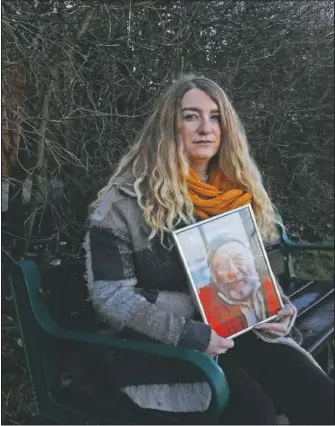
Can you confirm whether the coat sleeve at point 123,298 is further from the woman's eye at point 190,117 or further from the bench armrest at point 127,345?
the woman's eye at point 190,117

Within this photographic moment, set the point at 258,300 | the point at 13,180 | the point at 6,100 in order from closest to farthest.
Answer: the point at 258,300 → the point at 6,100 → the point at 13,180

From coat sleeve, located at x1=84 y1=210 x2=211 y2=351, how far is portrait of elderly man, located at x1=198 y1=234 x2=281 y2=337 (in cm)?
7

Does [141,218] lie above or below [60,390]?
above

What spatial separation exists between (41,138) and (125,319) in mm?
720

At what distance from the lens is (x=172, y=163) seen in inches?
53.6

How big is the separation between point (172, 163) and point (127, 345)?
456mm

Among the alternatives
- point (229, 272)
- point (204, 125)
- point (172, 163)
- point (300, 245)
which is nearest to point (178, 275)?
point (229, 272)

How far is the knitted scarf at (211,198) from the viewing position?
1.38 meters

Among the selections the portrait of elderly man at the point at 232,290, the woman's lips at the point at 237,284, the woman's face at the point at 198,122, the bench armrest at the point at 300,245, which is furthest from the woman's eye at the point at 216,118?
the bench armrest at the point at 300,245

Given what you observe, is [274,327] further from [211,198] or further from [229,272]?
[211,198]

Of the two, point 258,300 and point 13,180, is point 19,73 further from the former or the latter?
point 258,300

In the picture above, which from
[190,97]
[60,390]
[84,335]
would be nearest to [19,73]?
[190,97]

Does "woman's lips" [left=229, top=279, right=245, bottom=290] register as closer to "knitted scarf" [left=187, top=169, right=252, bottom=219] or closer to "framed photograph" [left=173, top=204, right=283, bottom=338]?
"framed photograph" [left=173, top=204, right=283, bottom=338]

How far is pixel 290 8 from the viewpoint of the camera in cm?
189
